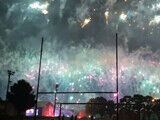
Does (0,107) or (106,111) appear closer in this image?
(0,107)

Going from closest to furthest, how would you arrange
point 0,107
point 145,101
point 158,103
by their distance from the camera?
point 0,107, point 158,103, point 145,101

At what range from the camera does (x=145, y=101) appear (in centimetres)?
6838

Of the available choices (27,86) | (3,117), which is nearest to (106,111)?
(27,86)

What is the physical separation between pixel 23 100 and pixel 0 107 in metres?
8.05

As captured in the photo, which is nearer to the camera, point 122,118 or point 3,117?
point 122,118

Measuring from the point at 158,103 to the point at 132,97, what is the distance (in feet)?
42.3

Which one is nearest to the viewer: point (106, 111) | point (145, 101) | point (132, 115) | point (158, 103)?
point (132, 115)

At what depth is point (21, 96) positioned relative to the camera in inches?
1893

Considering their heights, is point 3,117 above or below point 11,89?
below

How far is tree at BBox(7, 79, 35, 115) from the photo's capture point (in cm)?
4716

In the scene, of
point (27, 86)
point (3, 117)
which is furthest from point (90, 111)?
point (3, 117)

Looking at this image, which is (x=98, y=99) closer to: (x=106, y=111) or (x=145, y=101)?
(x=106, y=111)

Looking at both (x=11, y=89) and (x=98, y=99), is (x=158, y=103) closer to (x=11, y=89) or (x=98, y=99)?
(x=98, y=99)

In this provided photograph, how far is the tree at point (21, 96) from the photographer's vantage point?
47.2m
